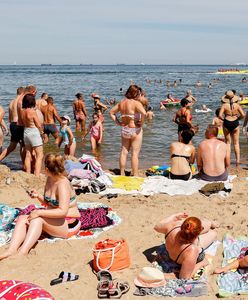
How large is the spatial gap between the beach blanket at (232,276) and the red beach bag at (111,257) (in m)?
0.99

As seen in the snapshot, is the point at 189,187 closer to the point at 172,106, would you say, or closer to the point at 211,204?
the point at 211,204

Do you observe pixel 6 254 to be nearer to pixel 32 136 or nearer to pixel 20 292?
pixel 20 292

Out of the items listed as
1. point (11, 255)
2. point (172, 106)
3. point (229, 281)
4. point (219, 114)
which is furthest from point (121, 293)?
point (172, 106)

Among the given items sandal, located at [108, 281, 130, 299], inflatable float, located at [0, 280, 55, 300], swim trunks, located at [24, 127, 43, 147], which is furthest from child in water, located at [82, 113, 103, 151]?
inflatable float, located at [0, 280, 55, 300]

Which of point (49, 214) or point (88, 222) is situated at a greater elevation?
point (49, 214)

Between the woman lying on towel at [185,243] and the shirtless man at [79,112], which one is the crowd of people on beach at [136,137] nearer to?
the woman lying on towel at [185,243]

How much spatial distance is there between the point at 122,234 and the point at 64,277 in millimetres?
1178

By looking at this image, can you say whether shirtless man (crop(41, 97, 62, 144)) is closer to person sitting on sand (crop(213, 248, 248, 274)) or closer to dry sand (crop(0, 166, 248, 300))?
dry sand (crop(0, 166, 248, 300))

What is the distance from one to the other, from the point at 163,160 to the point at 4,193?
482cm

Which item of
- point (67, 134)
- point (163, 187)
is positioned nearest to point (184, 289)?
point (163, 187)

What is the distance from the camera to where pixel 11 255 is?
4.70 meters

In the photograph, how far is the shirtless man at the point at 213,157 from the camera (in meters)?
7.19

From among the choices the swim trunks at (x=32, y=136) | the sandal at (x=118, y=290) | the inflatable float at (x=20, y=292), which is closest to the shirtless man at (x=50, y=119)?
the swim trunks at (x=32, y=136)

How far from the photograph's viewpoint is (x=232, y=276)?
436cm
